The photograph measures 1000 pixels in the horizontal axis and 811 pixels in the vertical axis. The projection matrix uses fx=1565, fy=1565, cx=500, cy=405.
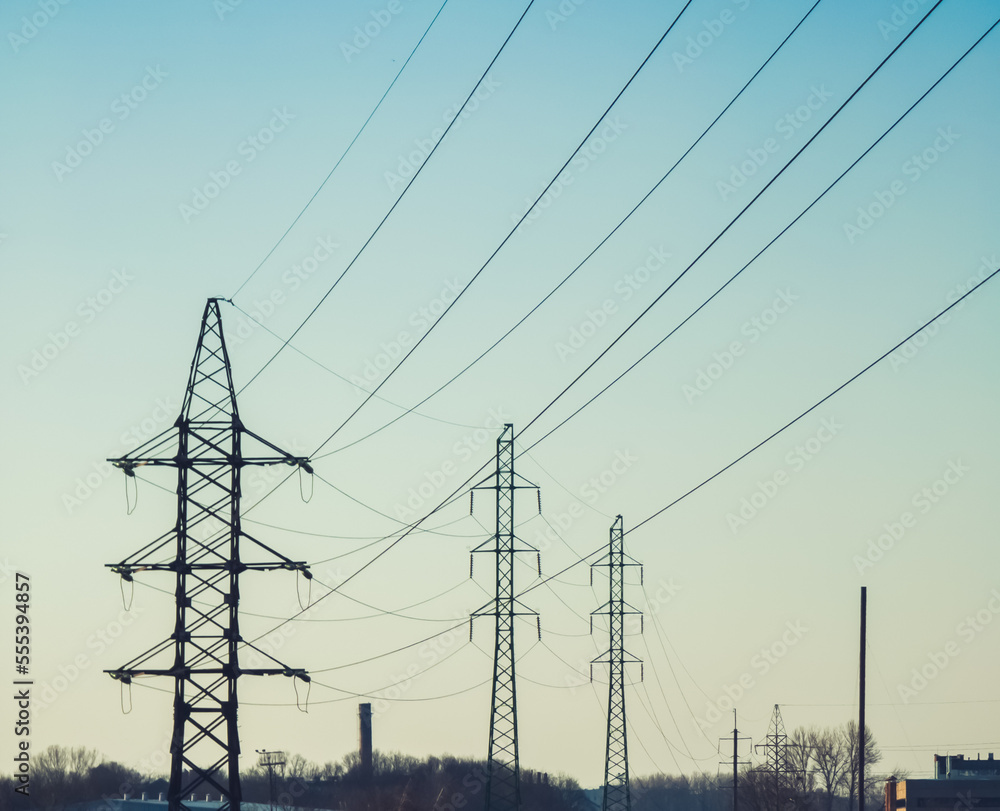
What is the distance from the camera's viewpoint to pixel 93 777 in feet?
503

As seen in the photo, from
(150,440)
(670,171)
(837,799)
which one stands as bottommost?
(837,799)

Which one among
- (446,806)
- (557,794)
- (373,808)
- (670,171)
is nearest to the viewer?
(670,171)

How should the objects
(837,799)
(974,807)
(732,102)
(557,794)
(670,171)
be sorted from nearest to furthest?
(732,102) < (670,171) < (974,807) < (557,794) < (837,799)

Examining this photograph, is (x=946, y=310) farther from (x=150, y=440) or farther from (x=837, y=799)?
(x=837, y=799)

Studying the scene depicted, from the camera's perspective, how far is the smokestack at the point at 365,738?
156 m

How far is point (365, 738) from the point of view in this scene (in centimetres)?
15862

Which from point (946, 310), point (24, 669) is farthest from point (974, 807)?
point (946, 310)

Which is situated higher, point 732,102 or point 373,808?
point 732,102

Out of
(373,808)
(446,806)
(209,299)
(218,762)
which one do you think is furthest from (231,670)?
(373,808)

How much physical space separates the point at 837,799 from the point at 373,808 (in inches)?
3213

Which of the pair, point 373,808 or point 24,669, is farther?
point 373,808

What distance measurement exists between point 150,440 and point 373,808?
353 ft

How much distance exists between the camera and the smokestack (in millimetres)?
156000

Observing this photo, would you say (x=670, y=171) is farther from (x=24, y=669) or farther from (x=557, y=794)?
(x=557, y=794)
